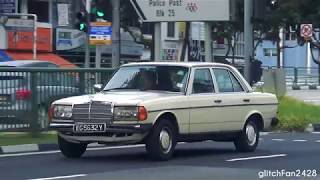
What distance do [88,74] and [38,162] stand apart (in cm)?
551

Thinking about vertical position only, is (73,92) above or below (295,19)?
below

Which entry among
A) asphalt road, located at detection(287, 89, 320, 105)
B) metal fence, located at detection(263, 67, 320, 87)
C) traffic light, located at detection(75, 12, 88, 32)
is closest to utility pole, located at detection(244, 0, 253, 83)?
Result: traffic light, located at detection(75, 12, 88, 32)

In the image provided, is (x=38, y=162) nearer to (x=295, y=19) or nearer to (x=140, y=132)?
(x=140, y=132)

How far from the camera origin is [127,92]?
1405 cm

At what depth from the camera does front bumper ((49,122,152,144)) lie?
13.1 meters

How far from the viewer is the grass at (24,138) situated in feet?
54.1

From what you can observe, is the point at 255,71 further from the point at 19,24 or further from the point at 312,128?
the point at 19,24

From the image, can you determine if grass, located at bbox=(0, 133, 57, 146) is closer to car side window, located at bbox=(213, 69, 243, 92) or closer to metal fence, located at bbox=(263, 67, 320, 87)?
car side window, located at bbox=(213, 69, 243, 92)

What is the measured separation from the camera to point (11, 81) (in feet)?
57.4

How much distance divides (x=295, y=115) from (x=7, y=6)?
22.4 metres

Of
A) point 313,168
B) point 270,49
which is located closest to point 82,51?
point 313,168

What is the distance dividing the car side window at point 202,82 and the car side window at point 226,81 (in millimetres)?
235

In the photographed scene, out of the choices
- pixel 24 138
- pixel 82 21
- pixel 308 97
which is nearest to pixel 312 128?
pixel 24 138

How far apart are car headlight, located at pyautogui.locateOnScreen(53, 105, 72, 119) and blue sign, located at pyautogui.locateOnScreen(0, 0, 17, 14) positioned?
27.6 meters
